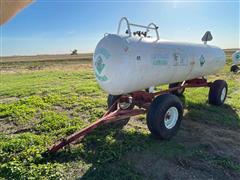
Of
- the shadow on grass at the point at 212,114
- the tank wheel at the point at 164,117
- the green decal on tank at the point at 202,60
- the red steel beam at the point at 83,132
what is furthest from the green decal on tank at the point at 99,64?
the green decal on tank at the point at 202,60

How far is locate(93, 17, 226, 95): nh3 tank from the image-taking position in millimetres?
4094

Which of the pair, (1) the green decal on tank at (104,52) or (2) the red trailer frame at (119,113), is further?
(1) the green decal on tank at (104,52)

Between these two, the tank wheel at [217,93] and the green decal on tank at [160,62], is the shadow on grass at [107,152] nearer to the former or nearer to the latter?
the green decal on tank at [160,62]

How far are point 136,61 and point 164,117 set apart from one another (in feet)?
3.48

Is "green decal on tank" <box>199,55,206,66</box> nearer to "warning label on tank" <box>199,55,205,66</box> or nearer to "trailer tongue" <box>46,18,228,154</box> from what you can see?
"warning label on tank" <box>199,55,205,66</box>

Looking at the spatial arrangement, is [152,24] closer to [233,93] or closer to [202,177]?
[202,177]

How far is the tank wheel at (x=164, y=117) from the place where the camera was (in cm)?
427

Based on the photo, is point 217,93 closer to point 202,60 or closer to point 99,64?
point 202,60

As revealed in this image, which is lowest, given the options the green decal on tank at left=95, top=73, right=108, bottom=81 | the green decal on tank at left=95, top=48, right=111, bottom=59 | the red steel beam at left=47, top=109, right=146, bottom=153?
the red steel beam at left=47, top=109, right=146, bottom=153

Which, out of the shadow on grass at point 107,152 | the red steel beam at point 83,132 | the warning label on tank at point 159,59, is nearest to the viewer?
the shadow on grass at point 107,152

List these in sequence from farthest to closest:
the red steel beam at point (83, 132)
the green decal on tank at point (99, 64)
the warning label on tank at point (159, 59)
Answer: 1. the warning label on tank at point (159, 59)
2. the green decal on tank at point (99, 64)
3. the red steel beam at point (83, 132)

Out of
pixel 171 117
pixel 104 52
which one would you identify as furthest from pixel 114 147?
pixel 104 52

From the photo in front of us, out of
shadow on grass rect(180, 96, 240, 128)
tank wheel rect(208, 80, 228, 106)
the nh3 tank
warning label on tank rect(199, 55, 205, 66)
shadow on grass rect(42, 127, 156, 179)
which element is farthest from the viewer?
tank wheel rect(208, 80, 228, 106)

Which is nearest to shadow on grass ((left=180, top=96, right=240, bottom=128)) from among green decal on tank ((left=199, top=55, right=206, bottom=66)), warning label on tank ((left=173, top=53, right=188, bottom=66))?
green decal on tank ((left=199, top=55, right=206, bottom=66))
